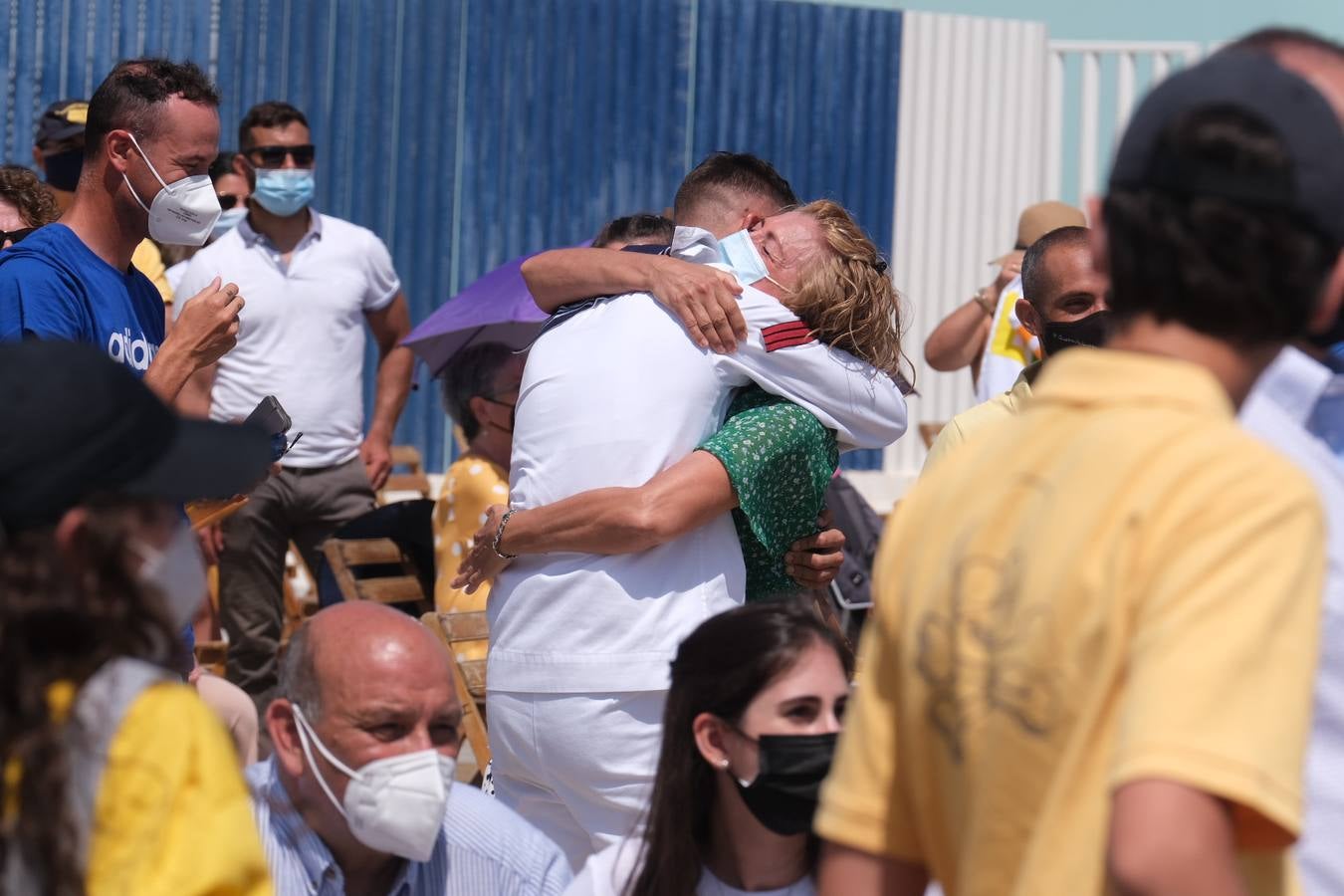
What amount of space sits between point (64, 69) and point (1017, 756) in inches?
356

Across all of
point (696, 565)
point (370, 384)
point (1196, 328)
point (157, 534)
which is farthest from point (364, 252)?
point (1196, 328)

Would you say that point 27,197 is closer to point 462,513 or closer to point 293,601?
point 462,513

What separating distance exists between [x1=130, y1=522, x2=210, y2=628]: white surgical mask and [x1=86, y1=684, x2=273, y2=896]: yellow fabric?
0.42 feet

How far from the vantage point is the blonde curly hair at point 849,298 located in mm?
3258

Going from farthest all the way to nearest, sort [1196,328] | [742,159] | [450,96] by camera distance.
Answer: [450,96]
[742,159]
[1196,328]

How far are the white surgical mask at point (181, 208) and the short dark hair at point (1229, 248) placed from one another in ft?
9.07

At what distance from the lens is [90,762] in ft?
4.84

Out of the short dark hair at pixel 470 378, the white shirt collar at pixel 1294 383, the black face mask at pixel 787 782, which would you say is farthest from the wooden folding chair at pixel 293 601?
the white shirt collar at pixel 1294 383

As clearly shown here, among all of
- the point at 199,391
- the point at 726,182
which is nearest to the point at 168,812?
the point at 726,182

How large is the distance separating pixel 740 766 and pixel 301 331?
14.6 ft

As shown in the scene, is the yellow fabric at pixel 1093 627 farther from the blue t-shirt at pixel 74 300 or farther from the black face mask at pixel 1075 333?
the black face mask at pixel 1075 333

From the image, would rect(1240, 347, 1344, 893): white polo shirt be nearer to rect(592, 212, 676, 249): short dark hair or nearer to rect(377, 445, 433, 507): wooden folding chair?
rect(592, 212, 676, 249): short dark hair

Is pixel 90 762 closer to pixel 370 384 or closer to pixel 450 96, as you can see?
pixel 370 384

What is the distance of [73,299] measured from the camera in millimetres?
3479
